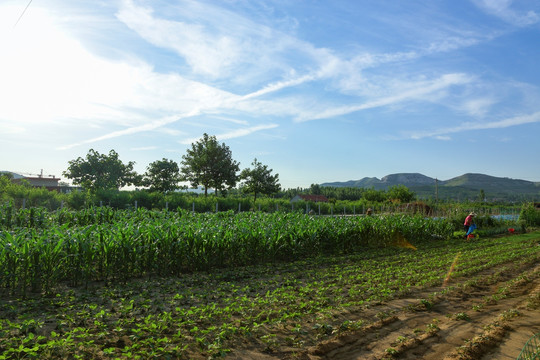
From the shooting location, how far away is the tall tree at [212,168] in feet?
125

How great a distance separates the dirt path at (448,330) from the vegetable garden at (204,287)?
11cm

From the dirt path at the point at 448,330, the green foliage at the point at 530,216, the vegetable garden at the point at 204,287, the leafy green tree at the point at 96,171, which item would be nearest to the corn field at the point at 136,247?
the vegetable garden at the point at 204,287

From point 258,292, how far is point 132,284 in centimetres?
259

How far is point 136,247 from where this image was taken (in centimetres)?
819

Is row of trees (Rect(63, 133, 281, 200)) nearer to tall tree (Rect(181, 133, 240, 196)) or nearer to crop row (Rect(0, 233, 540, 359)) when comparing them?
tall tree (Rect(181, 133, 240, 196))

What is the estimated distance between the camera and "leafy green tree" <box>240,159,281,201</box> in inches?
1619

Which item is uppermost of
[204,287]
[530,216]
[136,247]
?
[530,216]

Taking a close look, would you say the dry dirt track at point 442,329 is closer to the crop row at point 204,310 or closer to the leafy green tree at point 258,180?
the crop row at point 204,310

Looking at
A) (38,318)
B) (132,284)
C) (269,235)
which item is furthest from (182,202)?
(38,318)

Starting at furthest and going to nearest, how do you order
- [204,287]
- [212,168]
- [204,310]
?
[212,168] → [204,287] → [204,310]

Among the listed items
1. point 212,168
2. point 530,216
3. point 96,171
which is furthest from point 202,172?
point 530,216

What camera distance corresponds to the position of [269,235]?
419 inches

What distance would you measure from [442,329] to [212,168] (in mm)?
34106

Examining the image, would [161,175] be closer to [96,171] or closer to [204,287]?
[96,171]
